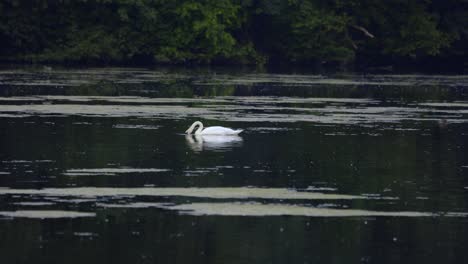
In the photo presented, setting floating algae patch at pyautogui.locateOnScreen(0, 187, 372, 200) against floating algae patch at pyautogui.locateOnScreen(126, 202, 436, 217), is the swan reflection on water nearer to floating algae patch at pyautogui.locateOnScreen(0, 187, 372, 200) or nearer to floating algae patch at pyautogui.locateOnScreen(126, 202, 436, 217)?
floating algae patch at pyautogui.locateOnScreen(0, 187, 372, 200)

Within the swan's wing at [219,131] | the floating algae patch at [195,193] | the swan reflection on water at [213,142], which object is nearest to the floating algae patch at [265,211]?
the floating algae patch at [195,193]

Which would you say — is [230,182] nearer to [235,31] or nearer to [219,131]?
[219,131]

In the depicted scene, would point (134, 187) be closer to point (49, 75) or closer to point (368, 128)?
point (368, 128)

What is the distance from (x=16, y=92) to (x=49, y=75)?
12.5m

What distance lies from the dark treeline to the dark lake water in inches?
1067

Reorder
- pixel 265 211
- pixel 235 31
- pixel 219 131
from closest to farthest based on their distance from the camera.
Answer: pixel 265 211
pixel 219 131
pixel 235 31

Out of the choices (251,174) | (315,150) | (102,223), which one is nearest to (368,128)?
(315,150)

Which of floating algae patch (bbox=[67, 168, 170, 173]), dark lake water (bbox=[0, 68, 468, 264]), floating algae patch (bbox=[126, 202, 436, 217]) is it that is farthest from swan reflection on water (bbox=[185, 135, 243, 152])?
floating algae patch (bbox=[126, 202, 436, 217])

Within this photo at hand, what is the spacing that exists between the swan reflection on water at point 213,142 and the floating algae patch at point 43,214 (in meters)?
8.02

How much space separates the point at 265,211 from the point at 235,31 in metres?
54.8

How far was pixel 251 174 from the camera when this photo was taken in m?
19.0

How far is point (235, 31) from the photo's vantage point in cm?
6988

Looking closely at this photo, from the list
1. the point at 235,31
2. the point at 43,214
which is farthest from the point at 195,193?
the point at 235,31

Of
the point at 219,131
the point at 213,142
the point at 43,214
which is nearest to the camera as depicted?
the point at 43,214
